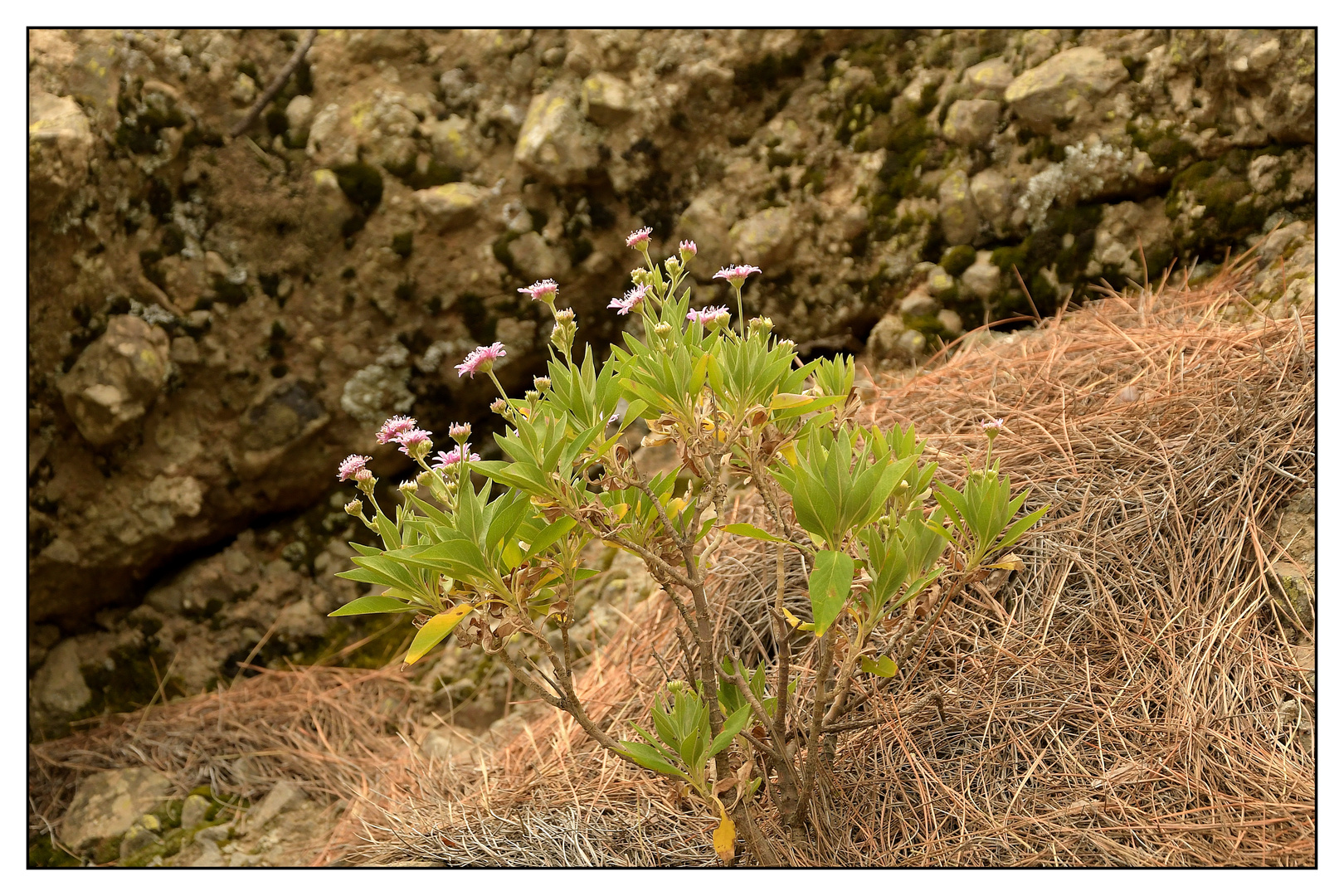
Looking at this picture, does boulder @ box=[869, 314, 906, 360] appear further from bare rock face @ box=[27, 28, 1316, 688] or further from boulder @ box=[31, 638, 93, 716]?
boulder @ box=[31, 638, 93, 716]

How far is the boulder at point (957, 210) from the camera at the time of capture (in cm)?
312

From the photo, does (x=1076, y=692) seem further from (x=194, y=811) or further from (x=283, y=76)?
(x=283, y=76)

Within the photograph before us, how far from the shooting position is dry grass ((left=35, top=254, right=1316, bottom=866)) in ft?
5.77

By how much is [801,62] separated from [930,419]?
1.63 metres

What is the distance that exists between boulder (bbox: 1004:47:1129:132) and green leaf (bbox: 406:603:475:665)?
2.64 meters

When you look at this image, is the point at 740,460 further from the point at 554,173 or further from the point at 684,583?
the point at 554,173

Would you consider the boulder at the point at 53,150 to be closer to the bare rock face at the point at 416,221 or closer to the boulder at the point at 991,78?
the bare rock face at the point at 416,221

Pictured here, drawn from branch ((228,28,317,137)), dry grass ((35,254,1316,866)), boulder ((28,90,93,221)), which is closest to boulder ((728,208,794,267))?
dry grass ((35,254,1316,866))

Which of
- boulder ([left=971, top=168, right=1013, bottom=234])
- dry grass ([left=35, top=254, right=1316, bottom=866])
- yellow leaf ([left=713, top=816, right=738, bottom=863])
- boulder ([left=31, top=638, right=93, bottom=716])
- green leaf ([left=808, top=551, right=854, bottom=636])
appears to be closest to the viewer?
green leaf ([left=808, top=551, right=854, bottom=636])

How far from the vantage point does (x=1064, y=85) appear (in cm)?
298

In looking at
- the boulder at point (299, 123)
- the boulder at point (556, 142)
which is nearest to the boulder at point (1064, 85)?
the boulder at point (556, 142)

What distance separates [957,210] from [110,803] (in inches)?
139

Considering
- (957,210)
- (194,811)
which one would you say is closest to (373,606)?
(194,811)

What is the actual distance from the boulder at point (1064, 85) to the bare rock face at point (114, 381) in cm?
321
